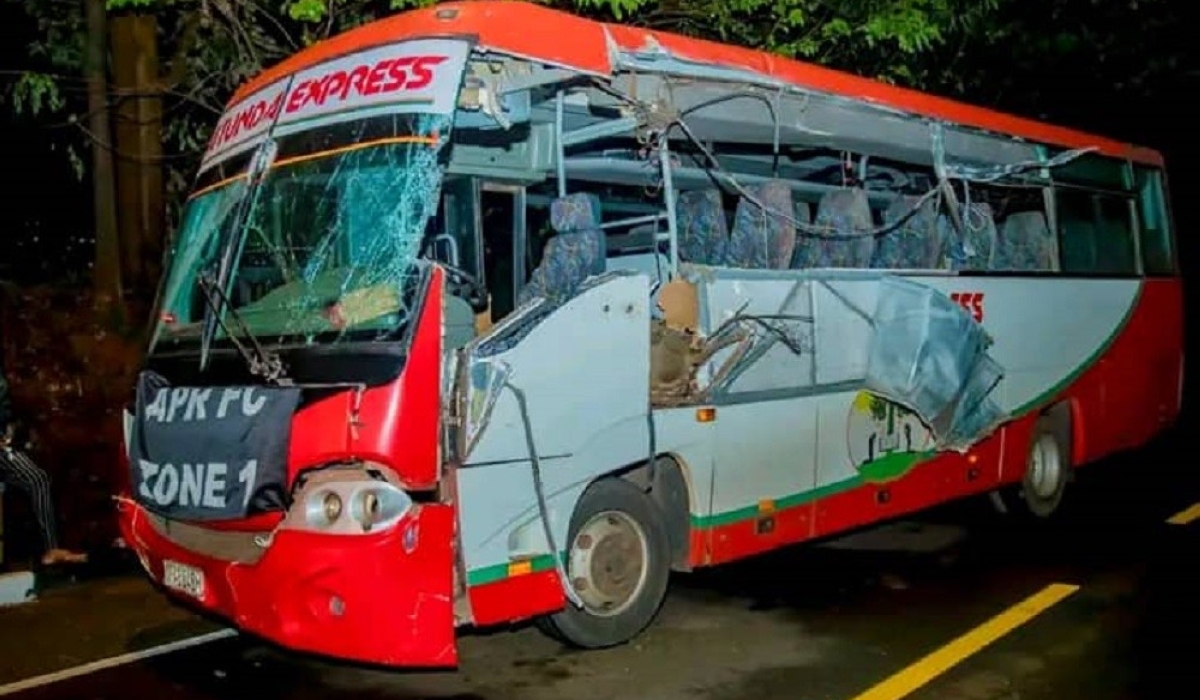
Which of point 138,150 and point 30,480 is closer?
point 30,480

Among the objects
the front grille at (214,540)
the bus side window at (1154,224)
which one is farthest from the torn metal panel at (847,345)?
the bus side window at (1154,224)

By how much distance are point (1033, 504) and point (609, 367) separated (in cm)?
536

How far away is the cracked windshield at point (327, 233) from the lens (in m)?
5.49

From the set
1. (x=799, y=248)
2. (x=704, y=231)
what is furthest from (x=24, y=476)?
(x=799, y=248)

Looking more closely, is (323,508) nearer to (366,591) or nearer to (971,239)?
(366,591)

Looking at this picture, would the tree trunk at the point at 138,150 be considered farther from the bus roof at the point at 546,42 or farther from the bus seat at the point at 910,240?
the bus seat at the point at 910,240

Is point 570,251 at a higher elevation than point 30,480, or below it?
higher

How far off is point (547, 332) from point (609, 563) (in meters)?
1.30

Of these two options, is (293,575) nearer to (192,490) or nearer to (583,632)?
(192,490)

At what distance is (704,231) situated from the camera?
25.3 feet

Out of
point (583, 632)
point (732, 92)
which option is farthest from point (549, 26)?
point (583, 632)

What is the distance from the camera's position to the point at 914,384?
26.6 feet

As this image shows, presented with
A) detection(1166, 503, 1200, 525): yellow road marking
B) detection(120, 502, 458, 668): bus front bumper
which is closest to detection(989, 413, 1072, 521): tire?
detection(1166, 503, 1200, 525): yellow road marking

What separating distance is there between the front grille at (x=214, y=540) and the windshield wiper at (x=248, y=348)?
2.28ft
